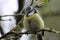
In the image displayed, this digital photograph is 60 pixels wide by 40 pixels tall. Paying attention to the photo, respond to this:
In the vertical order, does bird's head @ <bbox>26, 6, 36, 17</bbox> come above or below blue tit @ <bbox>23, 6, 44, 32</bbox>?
above

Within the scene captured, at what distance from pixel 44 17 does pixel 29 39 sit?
1.20ft

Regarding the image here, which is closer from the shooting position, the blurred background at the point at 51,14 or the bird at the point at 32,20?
the bird at the point at 32,20

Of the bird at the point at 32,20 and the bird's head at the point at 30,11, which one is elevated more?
the bird's head at the point at 30,11

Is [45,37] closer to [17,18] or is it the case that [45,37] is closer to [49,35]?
[49,35]

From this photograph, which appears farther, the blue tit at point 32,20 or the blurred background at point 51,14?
the blurred background at point 51,14

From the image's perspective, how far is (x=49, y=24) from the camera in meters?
1.82

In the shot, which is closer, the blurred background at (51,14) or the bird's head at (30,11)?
the bird's head at (30,11)

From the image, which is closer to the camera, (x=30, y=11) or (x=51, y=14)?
(x=30, y=11)

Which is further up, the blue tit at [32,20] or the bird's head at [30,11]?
the bird's head at [30,11]

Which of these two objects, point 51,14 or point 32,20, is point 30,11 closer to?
point 32,20

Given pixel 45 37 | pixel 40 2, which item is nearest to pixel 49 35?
pixel 45 37

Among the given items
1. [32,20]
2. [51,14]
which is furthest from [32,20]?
[51,14]

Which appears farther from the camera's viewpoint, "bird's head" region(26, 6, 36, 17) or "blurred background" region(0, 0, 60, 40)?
"blurred background" region(0, 0, 60, 40)

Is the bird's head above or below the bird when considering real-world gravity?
above
